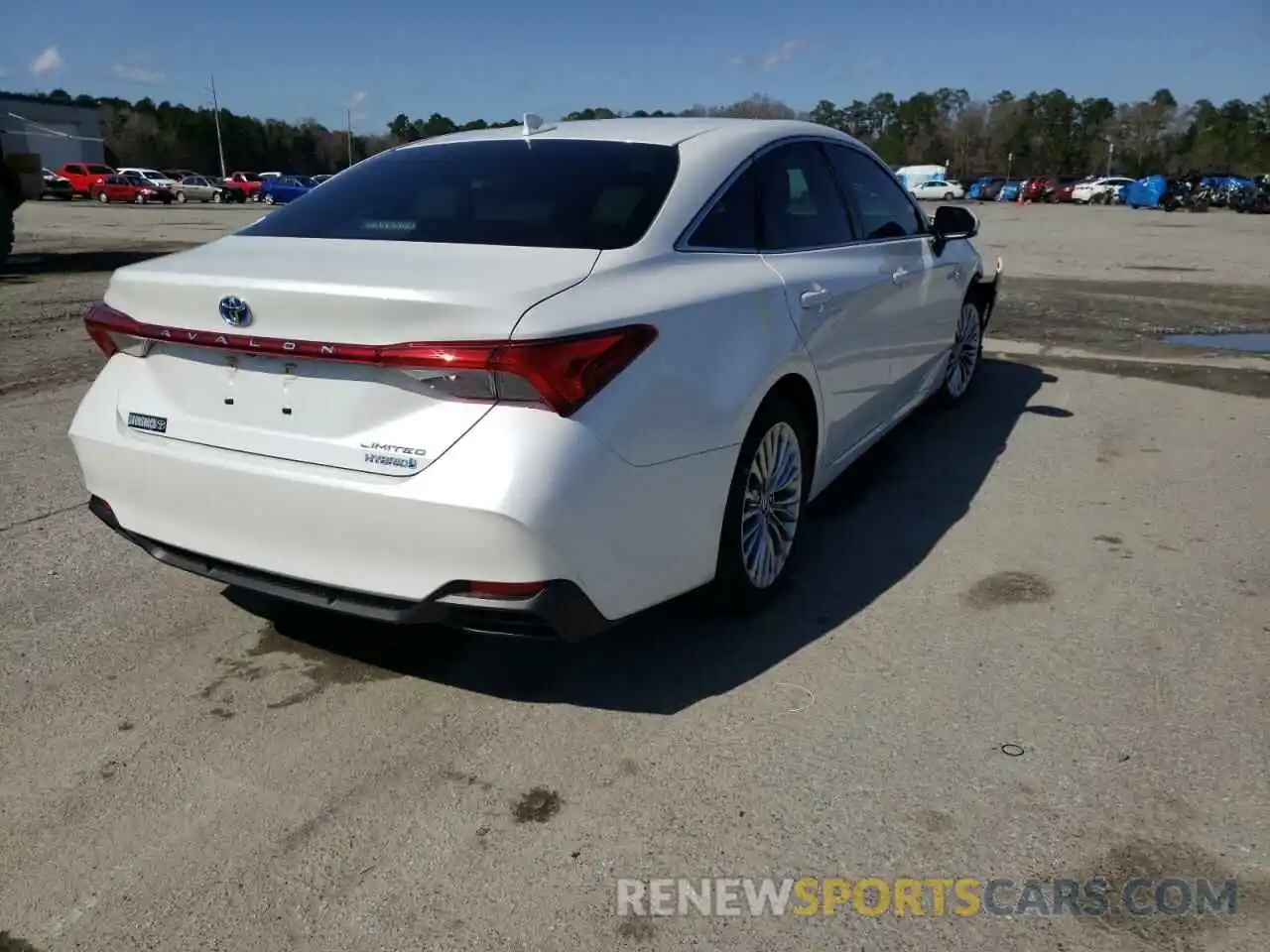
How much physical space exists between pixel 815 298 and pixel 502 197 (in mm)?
1170

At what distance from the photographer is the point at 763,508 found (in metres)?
3.53

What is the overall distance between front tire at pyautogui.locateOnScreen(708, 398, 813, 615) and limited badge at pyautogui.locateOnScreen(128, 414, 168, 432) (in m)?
1.67

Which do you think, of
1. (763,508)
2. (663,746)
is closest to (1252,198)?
(763,508)

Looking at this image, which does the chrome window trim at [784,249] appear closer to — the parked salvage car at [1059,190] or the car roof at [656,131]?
the car roof at [656,131]

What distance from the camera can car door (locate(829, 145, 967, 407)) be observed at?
4605 millimetres

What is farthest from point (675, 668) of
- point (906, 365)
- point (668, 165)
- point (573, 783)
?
point (906, 365)

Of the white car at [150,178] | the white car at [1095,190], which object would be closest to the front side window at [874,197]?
the white car at [150,178]

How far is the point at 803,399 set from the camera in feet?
12.1

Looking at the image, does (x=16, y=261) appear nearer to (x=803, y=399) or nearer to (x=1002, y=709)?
(x=803, y=399)

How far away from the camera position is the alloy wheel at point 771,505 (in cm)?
341

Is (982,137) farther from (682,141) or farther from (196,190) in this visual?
(682,141)

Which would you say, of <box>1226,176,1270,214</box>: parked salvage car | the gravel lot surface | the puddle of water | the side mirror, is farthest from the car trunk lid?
<box>1226,176,1270,214</box>: parked salvage car

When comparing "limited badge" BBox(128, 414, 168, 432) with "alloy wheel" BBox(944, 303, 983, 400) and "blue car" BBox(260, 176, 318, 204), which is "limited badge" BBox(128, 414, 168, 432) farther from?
"blue car" BBox(260, 176, 318, 204)

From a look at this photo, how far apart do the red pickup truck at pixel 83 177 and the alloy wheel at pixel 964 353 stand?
53.2 metres
